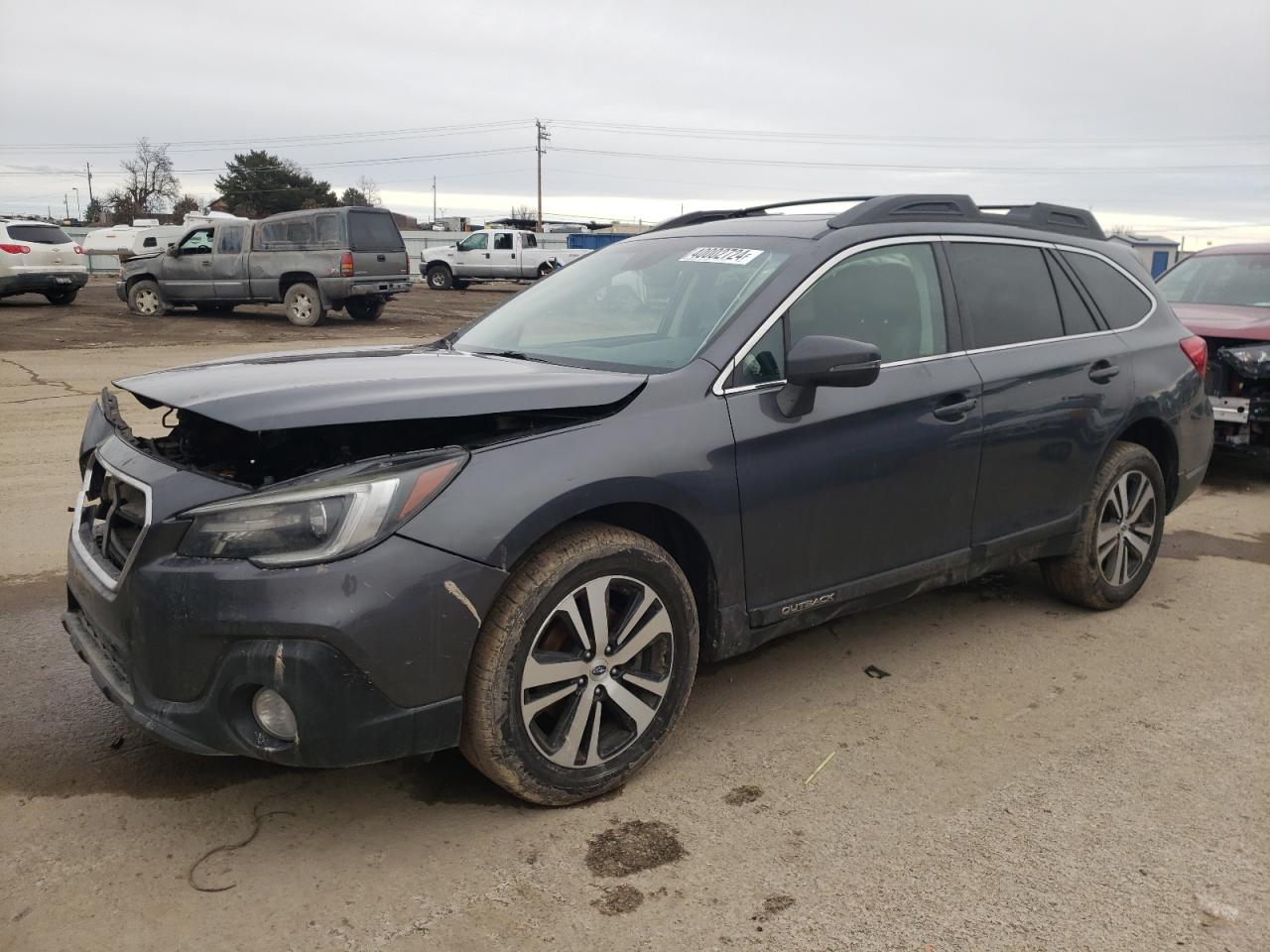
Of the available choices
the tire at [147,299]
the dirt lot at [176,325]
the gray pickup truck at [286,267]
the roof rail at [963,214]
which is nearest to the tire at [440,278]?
the dirt lot at [176,325]

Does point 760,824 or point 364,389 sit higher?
point 364,389

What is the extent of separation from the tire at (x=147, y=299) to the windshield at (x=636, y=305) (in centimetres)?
1840

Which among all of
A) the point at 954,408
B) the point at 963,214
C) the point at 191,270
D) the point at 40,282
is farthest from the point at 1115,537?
the point at 40,282

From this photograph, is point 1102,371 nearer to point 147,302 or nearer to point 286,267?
point 286,267

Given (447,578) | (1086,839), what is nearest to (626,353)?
(447,578)

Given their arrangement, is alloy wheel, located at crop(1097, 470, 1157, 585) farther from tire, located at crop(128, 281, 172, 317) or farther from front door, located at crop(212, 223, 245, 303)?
tire, located at crop(128, 281, 172, 317)

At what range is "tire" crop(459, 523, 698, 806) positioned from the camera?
2.81 m

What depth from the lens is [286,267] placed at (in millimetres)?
19203

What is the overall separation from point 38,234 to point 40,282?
0.90 m

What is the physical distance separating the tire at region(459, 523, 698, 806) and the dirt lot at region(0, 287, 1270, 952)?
0.16 meters

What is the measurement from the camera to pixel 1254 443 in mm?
7512

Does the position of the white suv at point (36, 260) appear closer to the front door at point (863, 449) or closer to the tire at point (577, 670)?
the front door at point (863, 449)

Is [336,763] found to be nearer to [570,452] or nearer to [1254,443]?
[570,452]

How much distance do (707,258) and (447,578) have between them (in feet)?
5.96
